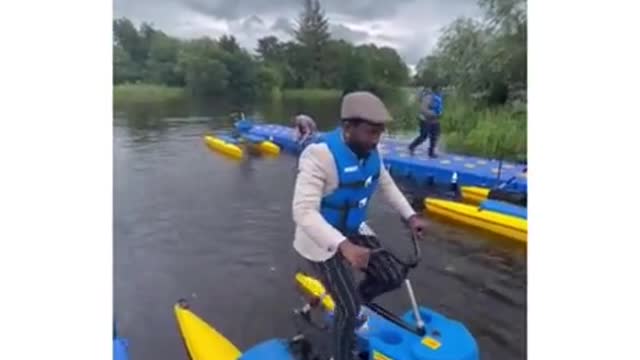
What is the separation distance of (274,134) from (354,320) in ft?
1.60

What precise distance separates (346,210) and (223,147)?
0.41m

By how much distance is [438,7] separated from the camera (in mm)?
1311

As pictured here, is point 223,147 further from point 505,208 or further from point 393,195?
point 505,208

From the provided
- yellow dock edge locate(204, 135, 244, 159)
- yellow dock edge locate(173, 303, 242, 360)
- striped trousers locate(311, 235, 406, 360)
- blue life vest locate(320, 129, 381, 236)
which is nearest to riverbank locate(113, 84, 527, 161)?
yellow dock edge locate(204, 135, 244, 159)

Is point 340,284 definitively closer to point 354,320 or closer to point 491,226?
point 354,320

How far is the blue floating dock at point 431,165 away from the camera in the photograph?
1359 millimetres

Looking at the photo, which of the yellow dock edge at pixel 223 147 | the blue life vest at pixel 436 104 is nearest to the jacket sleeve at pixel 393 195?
the blue life vest at pixel 436 104

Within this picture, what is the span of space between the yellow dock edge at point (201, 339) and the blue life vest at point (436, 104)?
2.23ft

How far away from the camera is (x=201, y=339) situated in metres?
1.28

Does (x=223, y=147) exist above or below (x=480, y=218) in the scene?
above

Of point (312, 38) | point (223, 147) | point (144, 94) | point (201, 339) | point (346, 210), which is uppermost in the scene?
point (312, 38)

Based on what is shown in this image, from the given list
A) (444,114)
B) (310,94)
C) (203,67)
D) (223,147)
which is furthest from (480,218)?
(203,67)
